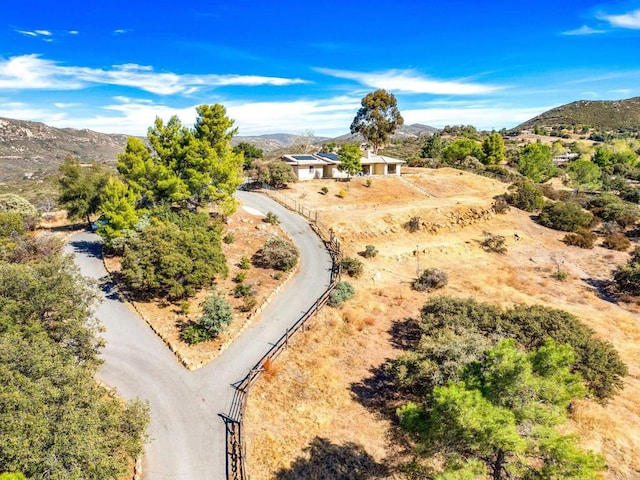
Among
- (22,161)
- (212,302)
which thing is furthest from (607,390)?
(22,161)

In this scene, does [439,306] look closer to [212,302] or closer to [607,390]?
[607,390]

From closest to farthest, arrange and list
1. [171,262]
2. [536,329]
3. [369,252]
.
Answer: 1. [536,329]
2. [171,262]
3. [369,252]

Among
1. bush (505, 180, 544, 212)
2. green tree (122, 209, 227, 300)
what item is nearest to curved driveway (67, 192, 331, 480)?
green tree (122, 209, 227, 300)

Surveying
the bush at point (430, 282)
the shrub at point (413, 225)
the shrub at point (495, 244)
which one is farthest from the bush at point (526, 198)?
the bush at point (430, 282)

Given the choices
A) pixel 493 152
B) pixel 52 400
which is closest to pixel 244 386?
pixel 52 400

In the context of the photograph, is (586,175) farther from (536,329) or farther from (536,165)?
(536,329)

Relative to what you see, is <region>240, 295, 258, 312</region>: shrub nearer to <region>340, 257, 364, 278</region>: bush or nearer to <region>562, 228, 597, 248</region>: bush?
<region>340, 257, 364, 278</region>: bush
